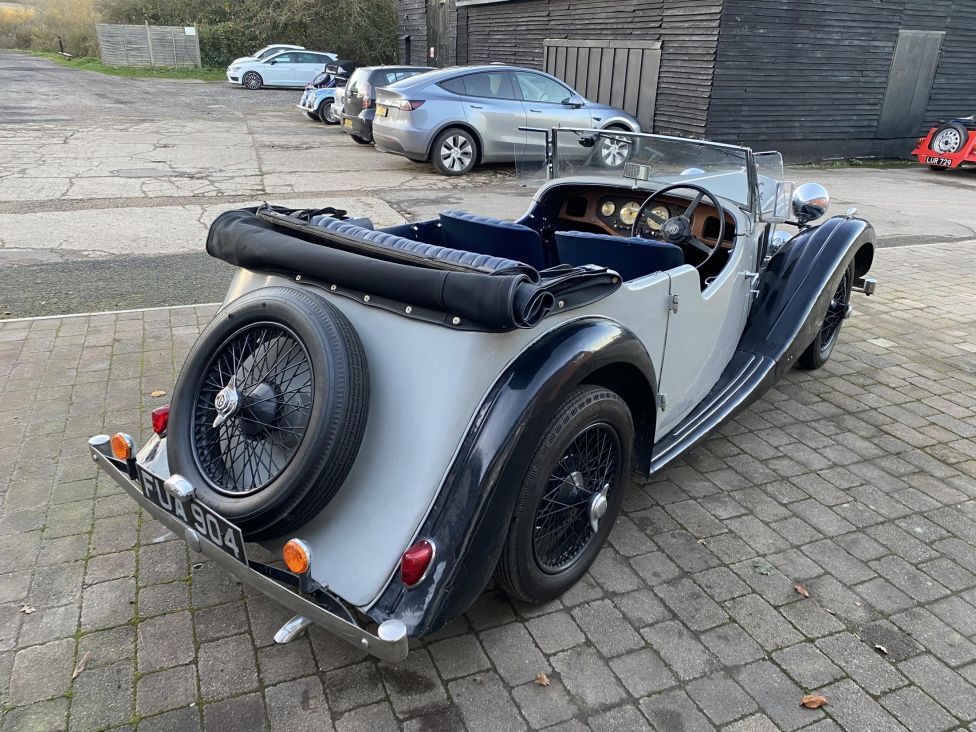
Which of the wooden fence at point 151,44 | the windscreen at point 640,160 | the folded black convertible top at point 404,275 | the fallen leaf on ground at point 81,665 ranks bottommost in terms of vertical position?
the fallen leaf on ground at point 81,665

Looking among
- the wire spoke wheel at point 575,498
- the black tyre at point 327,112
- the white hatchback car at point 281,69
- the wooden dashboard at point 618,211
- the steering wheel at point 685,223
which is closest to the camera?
the wire spoke wheel at point 575,498

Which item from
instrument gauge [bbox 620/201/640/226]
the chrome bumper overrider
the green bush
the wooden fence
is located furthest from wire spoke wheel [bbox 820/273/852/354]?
the wooden fence

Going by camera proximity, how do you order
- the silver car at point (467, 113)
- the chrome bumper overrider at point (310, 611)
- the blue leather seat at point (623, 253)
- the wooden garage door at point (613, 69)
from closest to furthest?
the chrome bumper overrider at point (310, 611) → the blue leather seat at point (623, 253) → the silver car at point (467, 113) → the wooden garage door at point (613, 69)

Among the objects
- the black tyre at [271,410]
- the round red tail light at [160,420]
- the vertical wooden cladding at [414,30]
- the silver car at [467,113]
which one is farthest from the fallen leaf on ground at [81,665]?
the vertical wooden cladding at [414,30]

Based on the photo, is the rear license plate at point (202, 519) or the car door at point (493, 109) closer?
the rear license plate at point (202, 519)

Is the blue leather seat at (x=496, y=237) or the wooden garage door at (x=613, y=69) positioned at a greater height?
the wooden garage door at (x=613, y=69)

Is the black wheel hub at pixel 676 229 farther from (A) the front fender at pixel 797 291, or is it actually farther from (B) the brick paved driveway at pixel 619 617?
(B) the brick paved driveway at pixel 619 617

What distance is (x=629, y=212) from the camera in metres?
3.92

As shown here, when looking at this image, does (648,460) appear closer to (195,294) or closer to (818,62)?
(195,294)

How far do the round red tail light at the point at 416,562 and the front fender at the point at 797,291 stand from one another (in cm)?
242

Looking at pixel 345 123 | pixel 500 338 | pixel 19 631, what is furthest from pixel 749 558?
pixel 345 123

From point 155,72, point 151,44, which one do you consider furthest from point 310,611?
point 151,44

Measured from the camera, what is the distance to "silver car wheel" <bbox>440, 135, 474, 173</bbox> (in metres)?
10.8

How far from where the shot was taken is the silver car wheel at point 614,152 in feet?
13.0
